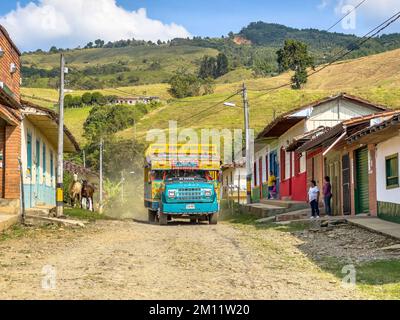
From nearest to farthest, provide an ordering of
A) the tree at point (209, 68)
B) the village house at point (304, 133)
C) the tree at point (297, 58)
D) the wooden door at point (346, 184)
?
the wooden door at point (346, 184) → the village house at point (304, 133) → the tree at point (297, 58) → the tree at point (209, 68)

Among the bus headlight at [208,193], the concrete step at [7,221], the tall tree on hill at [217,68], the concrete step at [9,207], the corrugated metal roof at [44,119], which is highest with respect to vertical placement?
the tall tree on hill at [217,68]

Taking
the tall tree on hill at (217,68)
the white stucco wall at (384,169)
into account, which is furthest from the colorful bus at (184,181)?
the tall tree on hill at (217,68)

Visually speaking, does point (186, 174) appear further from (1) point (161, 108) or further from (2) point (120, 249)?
(1) point (161, 108)

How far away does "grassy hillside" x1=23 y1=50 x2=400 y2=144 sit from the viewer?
84.2 metres

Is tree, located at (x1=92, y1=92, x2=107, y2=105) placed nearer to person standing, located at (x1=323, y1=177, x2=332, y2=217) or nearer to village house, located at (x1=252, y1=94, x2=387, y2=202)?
village house, located at (x1=252, y1=94, x2=387, y2=202)

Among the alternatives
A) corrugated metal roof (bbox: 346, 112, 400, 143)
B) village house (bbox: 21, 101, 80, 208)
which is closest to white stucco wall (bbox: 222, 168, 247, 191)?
village house (bbox: 21, 101, 80, 208)

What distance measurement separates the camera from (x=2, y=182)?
944 inches

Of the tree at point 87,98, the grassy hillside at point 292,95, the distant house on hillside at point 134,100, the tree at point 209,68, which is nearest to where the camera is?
the grassy hillside at point 292,95

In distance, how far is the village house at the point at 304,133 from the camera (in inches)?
1209

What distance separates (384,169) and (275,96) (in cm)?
7410

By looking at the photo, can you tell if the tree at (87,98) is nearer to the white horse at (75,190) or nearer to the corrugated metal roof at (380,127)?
the white horse at (75,190)

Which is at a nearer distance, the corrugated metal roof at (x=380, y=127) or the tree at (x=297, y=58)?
the corrugated metal roof at (x=380, y=127)

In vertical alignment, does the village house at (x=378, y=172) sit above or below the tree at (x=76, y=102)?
below

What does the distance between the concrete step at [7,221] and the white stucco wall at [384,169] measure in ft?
36.8
